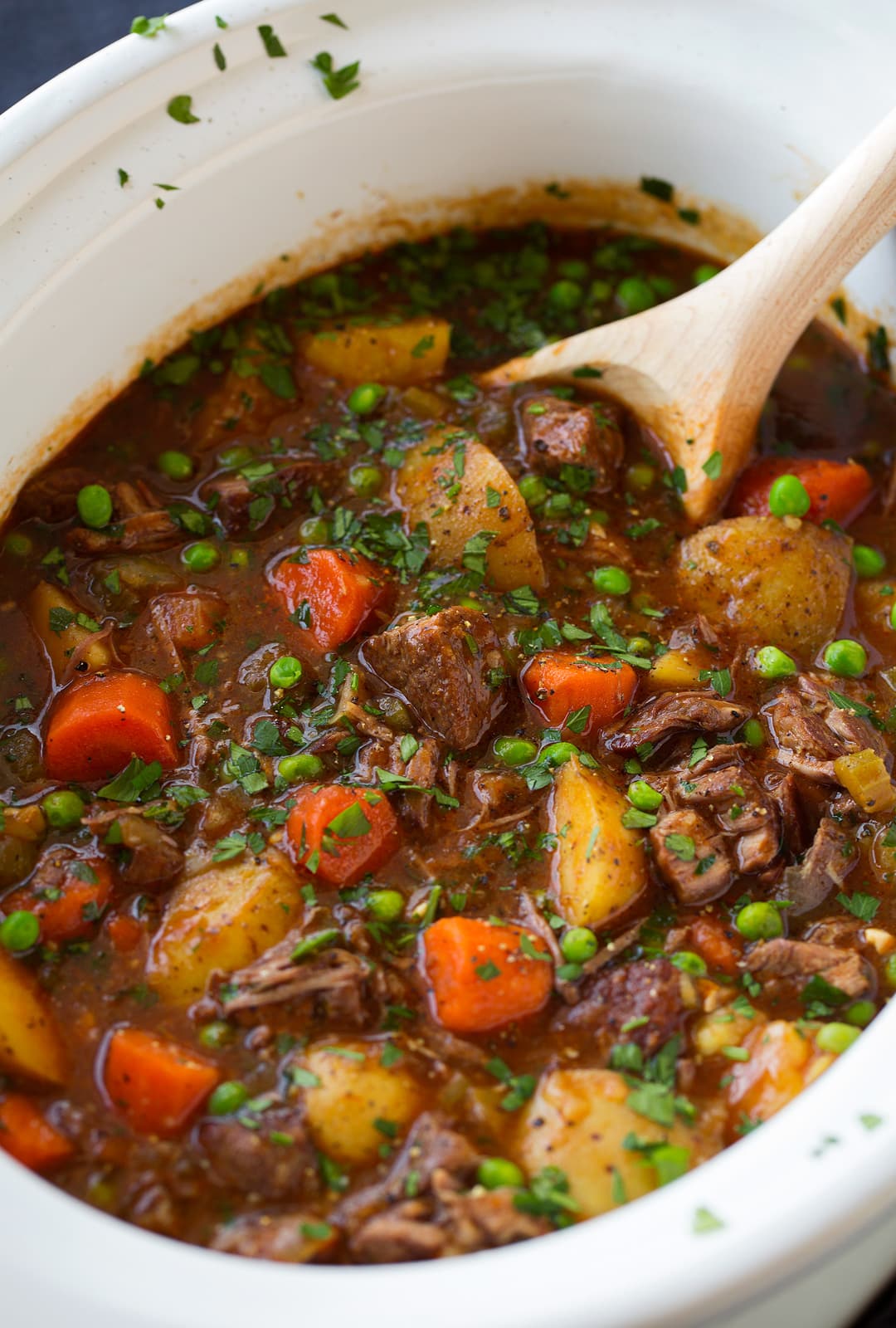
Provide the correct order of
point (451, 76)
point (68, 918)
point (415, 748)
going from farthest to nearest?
point (451, 76)
point (415, 748)
point (68, 918)

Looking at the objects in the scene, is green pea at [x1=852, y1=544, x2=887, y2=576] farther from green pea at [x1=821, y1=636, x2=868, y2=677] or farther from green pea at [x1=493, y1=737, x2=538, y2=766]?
green pea at [x1=493, y1=737, x2=538, y2=766]

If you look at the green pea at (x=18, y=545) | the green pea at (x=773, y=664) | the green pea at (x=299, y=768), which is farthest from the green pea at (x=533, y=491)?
the green pea at (x=18, y=545)

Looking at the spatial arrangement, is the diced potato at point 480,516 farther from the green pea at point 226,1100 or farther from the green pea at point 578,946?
the green pea at point 226,1100

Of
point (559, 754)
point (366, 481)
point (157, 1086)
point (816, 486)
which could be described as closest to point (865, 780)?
point (559, 754)

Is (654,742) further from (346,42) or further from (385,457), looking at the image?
(346,42)

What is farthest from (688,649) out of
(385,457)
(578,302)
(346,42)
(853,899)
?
(346,42)

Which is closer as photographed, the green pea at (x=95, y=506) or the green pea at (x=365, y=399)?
the green pea at (x=95, y=506)

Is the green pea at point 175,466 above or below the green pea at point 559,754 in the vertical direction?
above
